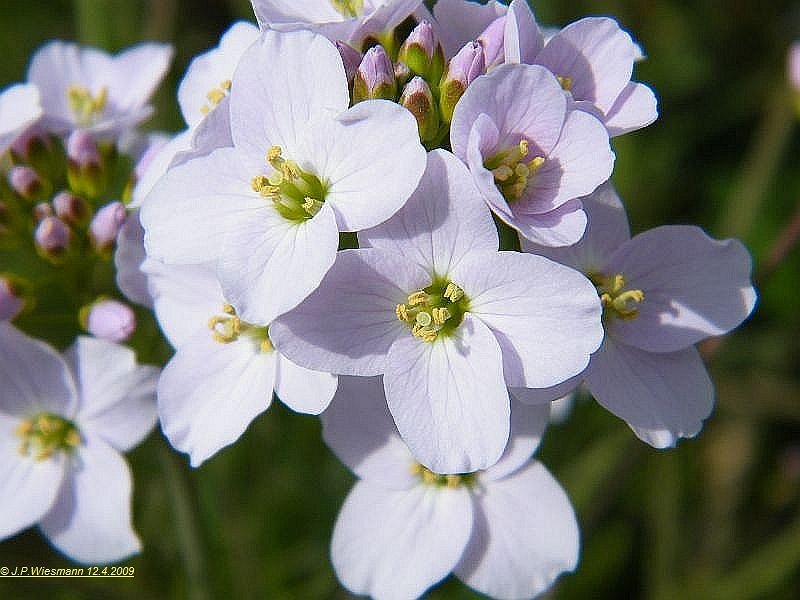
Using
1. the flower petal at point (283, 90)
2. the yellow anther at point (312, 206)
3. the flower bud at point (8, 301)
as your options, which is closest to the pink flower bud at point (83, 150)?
the flower bud at point (8, 301)

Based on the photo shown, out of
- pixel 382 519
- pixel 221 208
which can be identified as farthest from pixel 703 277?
pixel 221 208

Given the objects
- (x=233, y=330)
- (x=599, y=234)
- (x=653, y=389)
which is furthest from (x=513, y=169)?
(x=233, y=330)

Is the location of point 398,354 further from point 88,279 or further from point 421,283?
point 88,279

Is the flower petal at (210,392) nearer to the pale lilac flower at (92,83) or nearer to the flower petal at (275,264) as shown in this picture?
the flower petal at (275,264)

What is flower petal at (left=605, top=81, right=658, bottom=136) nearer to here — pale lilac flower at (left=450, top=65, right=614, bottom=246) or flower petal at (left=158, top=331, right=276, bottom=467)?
pale lilac flower at (left=450, top=65, right=614, bottom=246)

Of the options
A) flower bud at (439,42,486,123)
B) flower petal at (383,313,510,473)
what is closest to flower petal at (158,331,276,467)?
flower petal at (383,313,510,473)

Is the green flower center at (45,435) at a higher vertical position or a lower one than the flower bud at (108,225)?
lower

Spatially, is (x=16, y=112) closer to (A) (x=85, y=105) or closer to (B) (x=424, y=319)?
(A) (x=85, y=105)

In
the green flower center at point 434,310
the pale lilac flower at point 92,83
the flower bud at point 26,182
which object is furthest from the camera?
the pale lilac flower at point 92,83

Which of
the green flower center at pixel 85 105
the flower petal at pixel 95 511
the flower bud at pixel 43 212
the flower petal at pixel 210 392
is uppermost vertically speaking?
the green flower center at pixel 85 105
